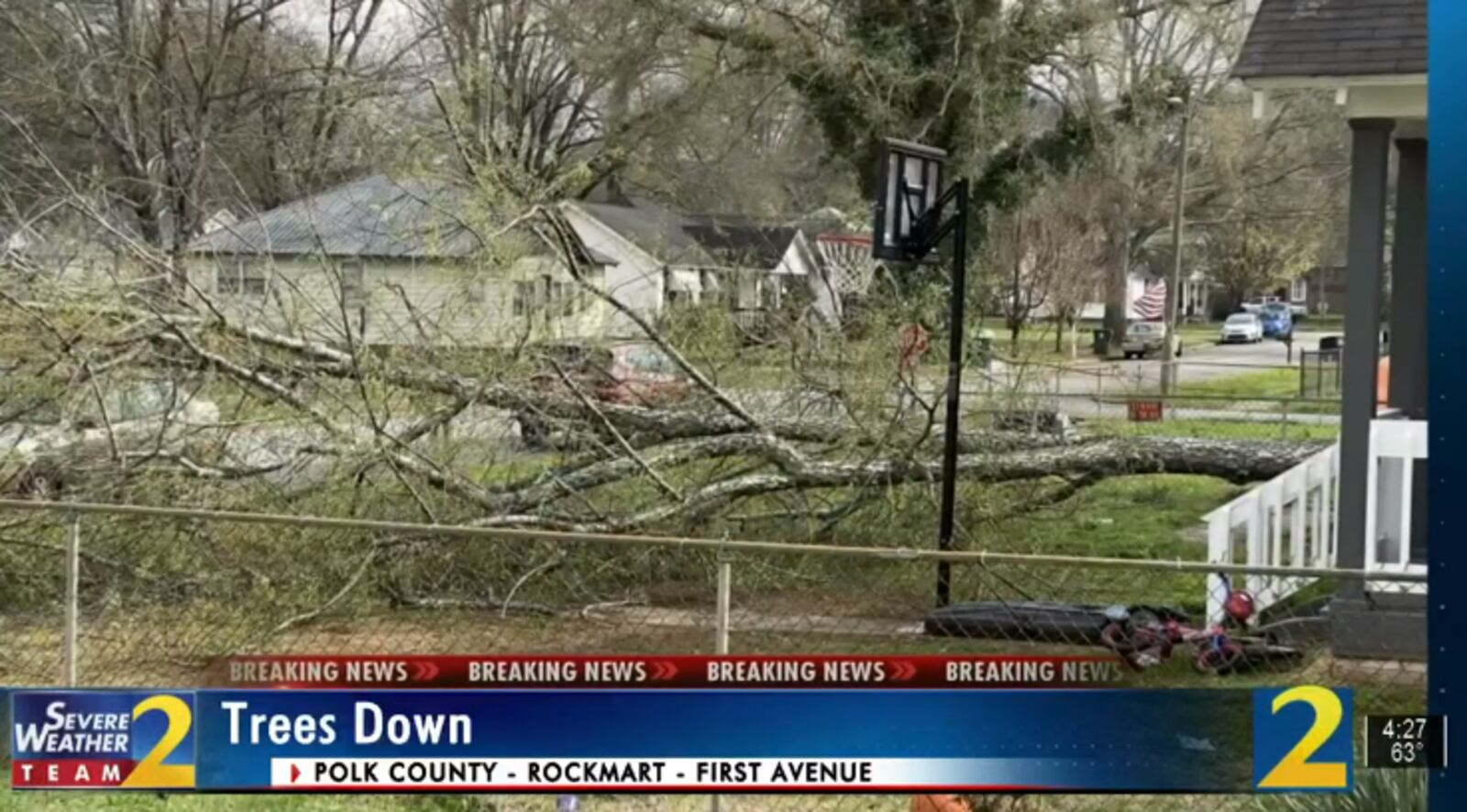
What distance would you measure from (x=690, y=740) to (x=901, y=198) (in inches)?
189

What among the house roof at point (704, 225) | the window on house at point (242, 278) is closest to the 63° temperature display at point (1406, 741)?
the window on house at point (242, 278)

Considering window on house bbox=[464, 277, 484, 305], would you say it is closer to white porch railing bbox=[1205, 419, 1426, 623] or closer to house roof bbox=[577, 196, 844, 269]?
white porch railing bbox=[1205, 419, 1426, 623]

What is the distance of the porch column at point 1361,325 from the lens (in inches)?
283

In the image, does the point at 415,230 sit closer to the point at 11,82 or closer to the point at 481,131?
the point at 481,131

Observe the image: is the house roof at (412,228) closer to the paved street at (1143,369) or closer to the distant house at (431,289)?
the distant house at (431,289)

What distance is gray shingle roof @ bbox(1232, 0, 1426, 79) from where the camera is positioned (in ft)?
23.0

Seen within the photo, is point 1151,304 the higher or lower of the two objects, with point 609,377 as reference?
higher

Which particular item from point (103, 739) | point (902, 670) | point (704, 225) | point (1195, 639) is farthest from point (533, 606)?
point (704, 225)

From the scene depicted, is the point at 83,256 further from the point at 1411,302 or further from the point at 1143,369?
the point at 1143,369

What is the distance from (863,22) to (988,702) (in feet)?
64.7

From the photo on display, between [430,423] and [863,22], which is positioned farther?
[863,22]

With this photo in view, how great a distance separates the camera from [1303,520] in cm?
844

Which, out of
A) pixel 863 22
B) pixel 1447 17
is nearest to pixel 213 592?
pixel 1447 17

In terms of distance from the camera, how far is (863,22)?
22.2 m
